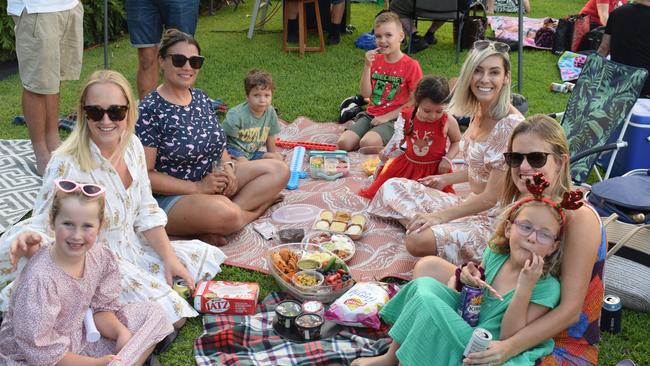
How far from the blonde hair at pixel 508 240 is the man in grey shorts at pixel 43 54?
384cm

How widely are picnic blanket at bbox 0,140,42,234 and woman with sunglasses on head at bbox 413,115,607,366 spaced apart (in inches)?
131

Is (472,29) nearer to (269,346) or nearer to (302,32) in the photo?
(302,32)

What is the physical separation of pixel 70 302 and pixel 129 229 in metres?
0.74

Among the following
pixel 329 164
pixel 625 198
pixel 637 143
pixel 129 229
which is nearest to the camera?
pixel 129 229

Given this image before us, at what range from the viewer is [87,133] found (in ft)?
11.2

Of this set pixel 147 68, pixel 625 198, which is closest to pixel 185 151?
pixel 147 68

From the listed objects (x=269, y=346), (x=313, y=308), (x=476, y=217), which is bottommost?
(x=269, y=346)

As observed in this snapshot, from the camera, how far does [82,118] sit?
3.40 m

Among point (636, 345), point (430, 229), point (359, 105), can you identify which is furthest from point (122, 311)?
point (359, 105)

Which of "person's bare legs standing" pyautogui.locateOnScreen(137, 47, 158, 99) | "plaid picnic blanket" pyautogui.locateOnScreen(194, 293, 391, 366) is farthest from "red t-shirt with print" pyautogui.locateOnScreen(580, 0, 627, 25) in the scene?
"plaid picnic blanket" pyautogui.locateOnScreen(194, 293, 391, 366)

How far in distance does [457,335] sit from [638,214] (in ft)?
5.40

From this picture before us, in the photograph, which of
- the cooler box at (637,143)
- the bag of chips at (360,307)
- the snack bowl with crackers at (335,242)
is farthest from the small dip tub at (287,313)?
the cooler box at (637,143)

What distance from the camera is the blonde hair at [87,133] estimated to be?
336 cm

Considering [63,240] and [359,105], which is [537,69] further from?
[63,240]
